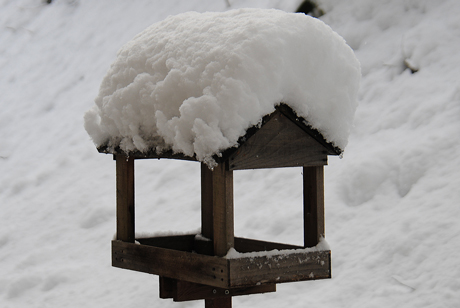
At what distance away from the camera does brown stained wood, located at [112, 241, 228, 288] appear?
6.05 feet

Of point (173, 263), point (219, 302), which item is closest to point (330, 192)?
point (219, 302)

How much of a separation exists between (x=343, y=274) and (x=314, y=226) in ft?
4.49

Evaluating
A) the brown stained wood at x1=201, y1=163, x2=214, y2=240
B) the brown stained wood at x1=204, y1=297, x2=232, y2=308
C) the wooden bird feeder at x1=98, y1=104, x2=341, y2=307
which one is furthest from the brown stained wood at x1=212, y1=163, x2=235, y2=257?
the brown stained wood at x1=201, y1=163, x2=214, y2=240

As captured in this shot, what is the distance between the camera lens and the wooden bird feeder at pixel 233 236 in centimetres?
183

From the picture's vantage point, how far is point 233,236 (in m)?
1.88

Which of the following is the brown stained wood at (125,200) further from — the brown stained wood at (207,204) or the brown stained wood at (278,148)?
the brown stained wood at (278,148)

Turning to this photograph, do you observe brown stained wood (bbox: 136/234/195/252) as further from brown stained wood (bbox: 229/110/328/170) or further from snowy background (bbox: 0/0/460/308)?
snowy background (bbox: 0/0/460/308)

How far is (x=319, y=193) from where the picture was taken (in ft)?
6.82

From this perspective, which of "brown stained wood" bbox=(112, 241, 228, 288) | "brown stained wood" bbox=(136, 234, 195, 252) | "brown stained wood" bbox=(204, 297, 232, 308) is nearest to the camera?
"brown stained wood" bbox=(112, 241, 228, 288)

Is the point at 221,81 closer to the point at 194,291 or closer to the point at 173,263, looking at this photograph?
the point at 173,263

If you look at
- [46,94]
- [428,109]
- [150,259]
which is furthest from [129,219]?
[46,94]

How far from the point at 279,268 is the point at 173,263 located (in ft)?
1.28

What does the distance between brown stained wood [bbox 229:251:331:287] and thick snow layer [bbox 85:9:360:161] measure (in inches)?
15.7

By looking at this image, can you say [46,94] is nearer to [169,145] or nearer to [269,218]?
[269,218]
